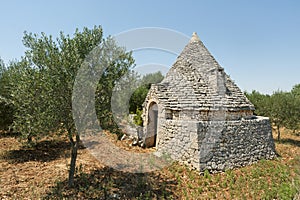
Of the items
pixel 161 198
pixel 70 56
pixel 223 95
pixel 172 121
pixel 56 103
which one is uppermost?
pixel 70 56

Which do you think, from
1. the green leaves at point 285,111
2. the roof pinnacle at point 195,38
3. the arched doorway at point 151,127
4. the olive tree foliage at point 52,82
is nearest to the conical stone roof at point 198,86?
the roof pinnacle at point 195,38

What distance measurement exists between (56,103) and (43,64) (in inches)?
52.5

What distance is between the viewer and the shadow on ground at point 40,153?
874 cm

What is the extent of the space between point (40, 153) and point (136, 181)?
19.9ft

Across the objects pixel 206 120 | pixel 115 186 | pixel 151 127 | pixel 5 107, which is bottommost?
pixel 115 186

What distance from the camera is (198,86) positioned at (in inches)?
368

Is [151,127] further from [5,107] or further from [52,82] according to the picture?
[5,107]

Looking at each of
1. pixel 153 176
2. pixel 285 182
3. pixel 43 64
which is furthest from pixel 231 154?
pixel 43 64

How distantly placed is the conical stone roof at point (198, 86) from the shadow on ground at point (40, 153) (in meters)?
6.44

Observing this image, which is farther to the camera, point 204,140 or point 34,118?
point 204,140

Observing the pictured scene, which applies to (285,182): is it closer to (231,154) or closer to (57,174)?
(231,154)

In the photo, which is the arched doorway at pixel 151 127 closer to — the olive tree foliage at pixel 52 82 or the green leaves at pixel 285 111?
the olive tree foliage at pixel 52 82

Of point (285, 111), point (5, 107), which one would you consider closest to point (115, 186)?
point (5, 107)

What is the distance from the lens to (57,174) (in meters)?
7.05
